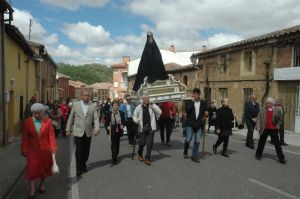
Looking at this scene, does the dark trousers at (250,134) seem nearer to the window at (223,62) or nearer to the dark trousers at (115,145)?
the dark trousers at (115,145)

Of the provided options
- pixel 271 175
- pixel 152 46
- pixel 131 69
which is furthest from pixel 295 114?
pixel 131 69

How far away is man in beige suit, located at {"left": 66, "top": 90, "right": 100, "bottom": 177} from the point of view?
835 cm

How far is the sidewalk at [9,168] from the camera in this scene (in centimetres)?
721

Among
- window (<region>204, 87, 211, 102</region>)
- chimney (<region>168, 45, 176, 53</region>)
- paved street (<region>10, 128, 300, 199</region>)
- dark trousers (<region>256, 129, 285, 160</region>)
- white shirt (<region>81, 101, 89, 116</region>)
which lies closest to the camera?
paved street (<region>10, 128, 300, 199</region>)

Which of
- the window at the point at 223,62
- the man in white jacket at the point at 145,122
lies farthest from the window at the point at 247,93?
the man in white jacket at the point at 145,122

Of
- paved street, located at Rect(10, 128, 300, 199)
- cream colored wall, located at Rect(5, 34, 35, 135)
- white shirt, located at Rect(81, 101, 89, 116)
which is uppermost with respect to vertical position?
cream colored wall, located at Rect(5, 34, 35, 135)

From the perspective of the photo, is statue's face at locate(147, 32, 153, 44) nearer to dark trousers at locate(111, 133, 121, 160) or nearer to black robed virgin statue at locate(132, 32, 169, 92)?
black robed virgin statue at locate(132, 32, 169, 92)

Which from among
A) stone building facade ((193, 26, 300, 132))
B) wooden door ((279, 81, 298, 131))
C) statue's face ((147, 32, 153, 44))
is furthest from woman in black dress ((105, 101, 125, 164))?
wooden door ((279, 81, 298, 131))

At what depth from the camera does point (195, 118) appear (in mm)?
9828

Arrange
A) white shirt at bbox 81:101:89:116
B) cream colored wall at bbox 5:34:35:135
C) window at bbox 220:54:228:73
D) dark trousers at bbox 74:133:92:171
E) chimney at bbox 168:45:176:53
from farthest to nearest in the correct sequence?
1. chimney at bbox 168:45:176:53
2. window at bbox 220:54:228:73
3. cream colored wall at bbox 5:34:35:135
4. white shirt at bbox 81:101:89:116
5. dark trousers at bbox 74:133:92:171

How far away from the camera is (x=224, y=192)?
6594 mm

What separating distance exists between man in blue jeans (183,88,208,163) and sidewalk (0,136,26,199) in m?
3.98

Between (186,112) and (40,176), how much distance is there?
4.40 meters

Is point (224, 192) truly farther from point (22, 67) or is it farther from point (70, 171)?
point (22, 67)
